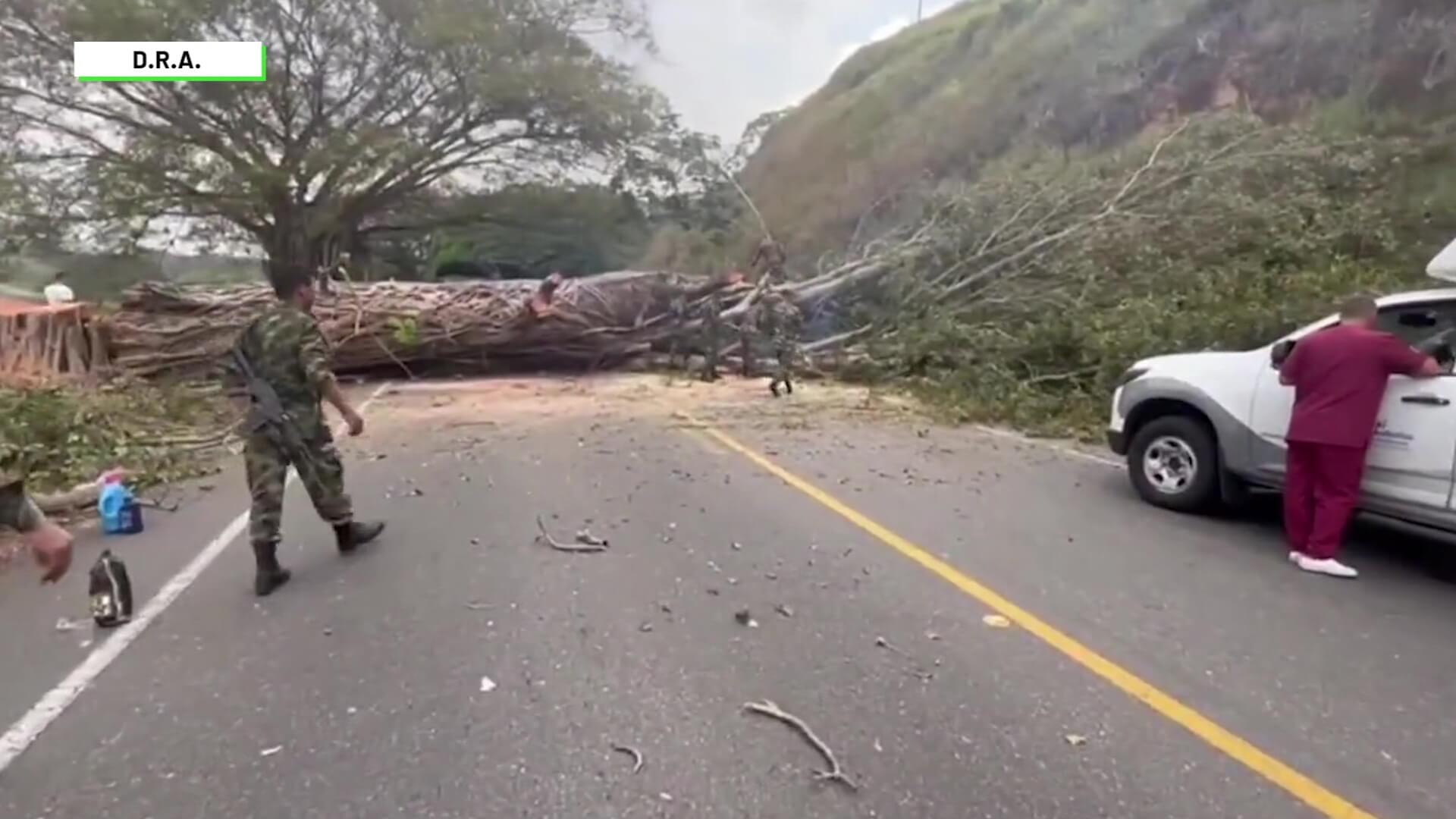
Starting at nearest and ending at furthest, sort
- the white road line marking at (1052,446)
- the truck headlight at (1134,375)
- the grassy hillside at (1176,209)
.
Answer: the truck headlight at (1134,375), the white road line marking at (1052,446), the grassy hillside at (1176,209)

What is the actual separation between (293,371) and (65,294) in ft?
37.6

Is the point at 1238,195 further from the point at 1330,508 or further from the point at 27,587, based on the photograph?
the point at 27,587

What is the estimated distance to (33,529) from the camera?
105 inches

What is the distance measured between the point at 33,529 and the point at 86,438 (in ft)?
22.1

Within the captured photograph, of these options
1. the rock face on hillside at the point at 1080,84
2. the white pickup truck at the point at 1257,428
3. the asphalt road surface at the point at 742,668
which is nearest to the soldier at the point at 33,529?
the asphalt road surface at the point at 742,668

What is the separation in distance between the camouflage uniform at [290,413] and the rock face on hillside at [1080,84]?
1641cm

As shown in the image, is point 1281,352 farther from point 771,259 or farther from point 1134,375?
point 771,259

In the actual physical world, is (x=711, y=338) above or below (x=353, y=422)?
below

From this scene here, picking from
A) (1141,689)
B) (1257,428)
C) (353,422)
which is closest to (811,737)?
(1141,689)

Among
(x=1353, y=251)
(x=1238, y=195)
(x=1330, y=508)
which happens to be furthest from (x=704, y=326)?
A: (x=1330, y=508)

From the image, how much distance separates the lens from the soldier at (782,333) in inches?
554

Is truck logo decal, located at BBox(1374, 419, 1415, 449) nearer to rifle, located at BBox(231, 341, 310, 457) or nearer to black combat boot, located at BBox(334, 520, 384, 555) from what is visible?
black combat boot, located at BBox(334, 520, 384, 555)

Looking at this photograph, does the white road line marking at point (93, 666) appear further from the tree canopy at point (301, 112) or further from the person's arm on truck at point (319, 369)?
the tree canopy at point (301, 112)

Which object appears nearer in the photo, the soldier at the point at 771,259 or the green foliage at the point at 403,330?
the green foliage at the point at 403,330
